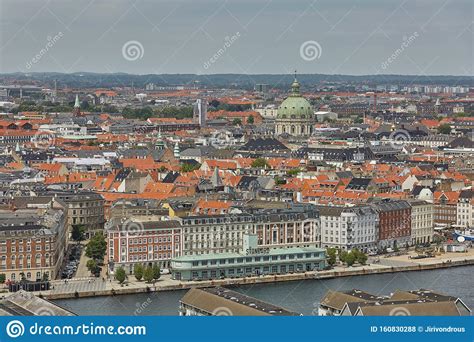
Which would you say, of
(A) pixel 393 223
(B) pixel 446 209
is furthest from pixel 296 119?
(A) pixel 393 223

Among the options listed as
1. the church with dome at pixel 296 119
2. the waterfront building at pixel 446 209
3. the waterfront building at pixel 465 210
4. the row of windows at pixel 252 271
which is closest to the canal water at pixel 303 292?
the row of windows at pixel 252 271

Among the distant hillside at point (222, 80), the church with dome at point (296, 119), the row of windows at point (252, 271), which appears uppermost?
the distant hillside at point (222, 80)

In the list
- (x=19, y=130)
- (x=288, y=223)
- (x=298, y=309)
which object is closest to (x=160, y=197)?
(x=288, y=223)

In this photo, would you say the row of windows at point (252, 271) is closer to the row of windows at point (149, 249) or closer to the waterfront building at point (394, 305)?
the row of windows at point (149, 249)

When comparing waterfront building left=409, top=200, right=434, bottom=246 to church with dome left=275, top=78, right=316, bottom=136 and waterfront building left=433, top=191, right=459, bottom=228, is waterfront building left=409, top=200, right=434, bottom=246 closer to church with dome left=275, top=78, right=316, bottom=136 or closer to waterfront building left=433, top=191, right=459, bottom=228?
waterfront building left=433, top=191, right=459, bottom=228

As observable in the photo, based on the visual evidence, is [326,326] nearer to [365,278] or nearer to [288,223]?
[365,278]

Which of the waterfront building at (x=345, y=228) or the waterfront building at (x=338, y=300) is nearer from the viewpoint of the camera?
the waterfront building at (x=338, y=300)
